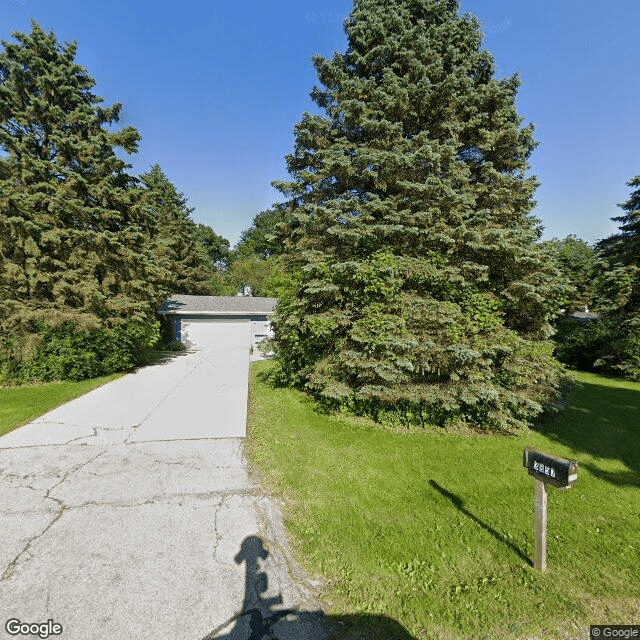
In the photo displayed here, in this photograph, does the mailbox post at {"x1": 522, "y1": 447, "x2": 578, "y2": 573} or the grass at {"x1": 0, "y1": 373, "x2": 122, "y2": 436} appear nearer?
the mailbox post at {"x1": 522, "y1": 447, "x2": 578, "y2": 573}

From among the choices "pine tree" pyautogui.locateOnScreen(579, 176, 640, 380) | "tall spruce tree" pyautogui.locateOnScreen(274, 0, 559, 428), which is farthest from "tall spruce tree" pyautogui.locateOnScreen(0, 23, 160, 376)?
"pine tree" pyautogui.locateOnScreen(579, 176, 640, 380)

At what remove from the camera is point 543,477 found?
2.62m

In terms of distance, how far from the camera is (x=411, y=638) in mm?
2230

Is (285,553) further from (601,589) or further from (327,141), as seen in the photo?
(327,141)

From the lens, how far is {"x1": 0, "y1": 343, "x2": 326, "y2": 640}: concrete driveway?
236cm

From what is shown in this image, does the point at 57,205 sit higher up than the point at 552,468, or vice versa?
the point at 57,205

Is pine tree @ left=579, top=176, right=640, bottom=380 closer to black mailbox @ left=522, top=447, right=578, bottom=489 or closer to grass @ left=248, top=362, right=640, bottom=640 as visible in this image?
grass @ left=248, top=362, right=640, bottom=640

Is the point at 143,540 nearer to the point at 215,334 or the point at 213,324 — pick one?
the point at 215,334

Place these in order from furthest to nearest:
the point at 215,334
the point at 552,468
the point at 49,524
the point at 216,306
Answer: the point at 216,306, the point at 215,334, the point at 49,524, the point at 552,468

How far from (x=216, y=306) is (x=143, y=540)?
1707cm

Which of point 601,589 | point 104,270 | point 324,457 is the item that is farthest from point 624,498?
point 104,270

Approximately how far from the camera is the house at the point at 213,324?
58.8 feet

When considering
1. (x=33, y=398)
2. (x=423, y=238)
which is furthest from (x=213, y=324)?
(x=423, y=238)

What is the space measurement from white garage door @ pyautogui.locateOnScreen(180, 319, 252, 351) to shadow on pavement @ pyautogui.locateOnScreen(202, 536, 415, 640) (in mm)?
15947
